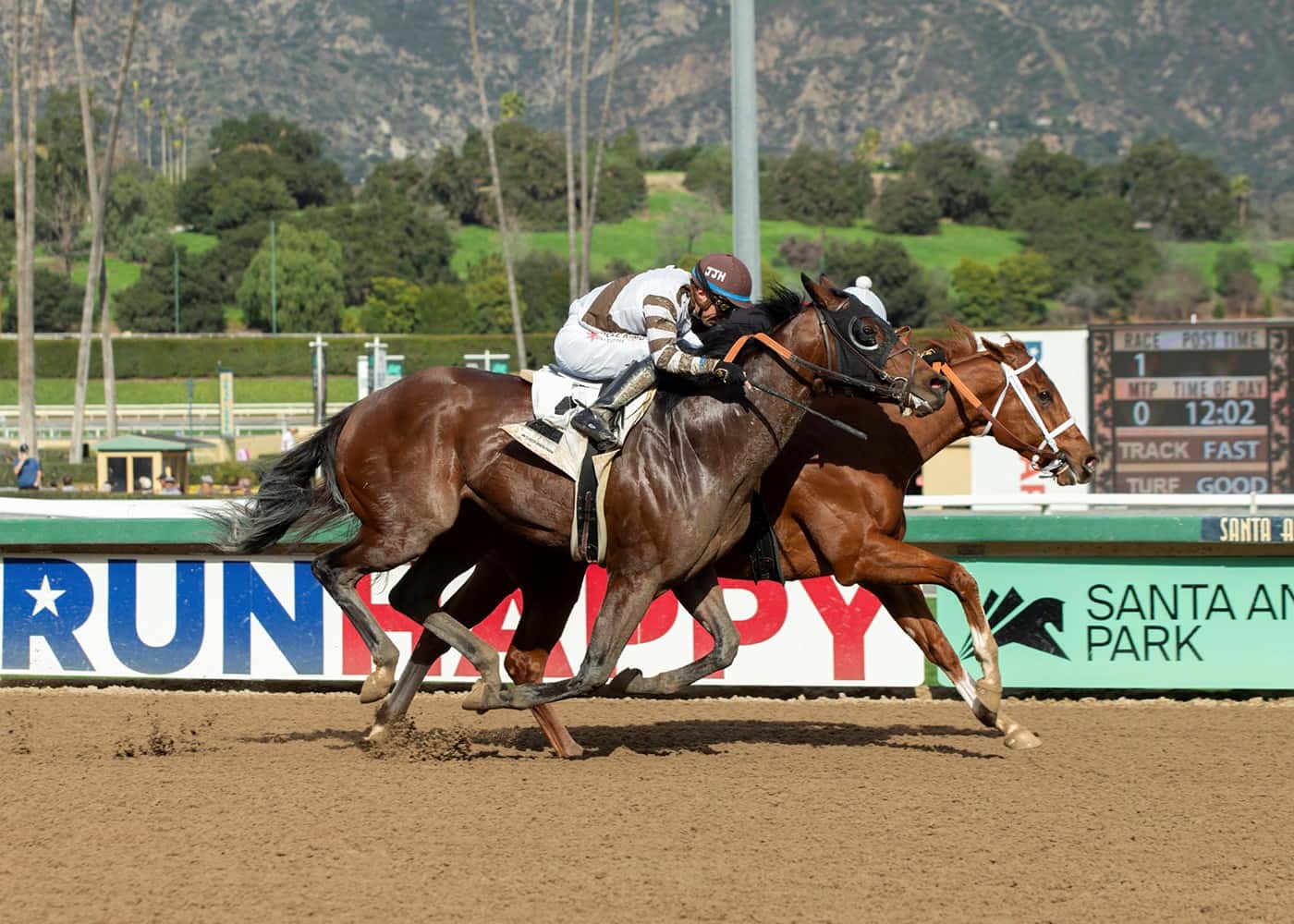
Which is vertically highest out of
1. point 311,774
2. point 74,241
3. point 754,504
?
point 74,241

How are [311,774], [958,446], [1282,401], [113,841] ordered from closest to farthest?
[113,841], [311,774], [1282,401], [958,446]

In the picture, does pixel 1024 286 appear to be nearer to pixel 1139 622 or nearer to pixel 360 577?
pixel 1139 622

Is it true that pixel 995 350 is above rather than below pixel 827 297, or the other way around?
below

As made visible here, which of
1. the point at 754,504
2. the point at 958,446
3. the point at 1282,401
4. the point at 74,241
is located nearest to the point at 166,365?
the point at 74,241

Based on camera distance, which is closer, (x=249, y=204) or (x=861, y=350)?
(x=861, y=350)

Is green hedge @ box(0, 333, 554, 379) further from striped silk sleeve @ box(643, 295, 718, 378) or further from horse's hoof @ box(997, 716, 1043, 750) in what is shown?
striped silk sleeve @ box(643, 295, 718, 378)

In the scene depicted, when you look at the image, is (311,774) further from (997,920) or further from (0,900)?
(997,920)

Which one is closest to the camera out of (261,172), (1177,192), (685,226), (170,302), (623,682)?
(623,682)

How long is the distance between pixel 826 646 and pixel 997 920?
196 inches

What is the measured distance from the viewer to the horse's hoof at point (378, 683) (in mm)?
7199

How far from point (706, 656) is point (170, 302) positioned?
255 feet

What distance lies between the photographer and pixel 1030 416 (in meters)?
7.62

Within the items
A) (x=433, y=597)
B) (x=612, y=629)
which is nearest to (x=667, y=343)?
(x=612, y=629)

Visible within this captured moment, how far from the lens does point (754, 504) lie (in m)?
7.36
